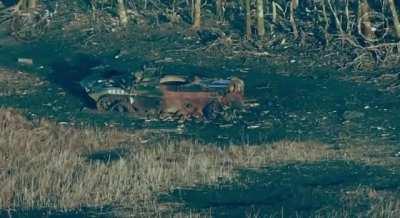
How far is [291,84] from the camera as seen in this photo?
74.8 ft

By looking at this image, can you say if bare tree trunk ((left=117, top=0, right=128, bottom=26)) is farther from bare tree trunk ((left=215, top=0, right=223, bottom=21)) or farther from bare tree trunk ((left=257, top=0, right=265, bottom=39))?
bare tree trunk ((left=257, top=0, right=265, bottom=39))

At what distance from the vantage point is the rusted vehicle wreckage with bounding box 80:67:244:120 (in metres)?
20.1

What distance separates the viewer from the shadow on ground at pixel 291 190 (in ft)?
41.3

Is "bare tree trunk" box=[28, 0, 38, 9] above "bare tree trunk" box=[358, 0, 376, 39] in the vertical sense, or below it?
above

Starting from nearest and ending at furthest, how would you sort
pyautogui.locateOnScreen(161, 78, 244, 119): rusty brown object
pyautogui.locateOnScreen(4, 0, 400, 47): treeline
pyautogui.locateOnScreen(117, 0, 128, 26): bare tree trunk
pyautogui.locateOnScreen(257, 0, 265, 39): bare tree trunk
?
1. pyautogui.locateOnScreen(161, 78, 244, 119): rusty brown object
2. pyautogui.locateOnScreen(4, 0, 400, 47): treeline
3. pyautogui.locateOnScreen(257, 0, 265, 39): bare tree trunk
4. pyautogui.locateOnScreen(117, 0, 128, 26): bare tree trunk

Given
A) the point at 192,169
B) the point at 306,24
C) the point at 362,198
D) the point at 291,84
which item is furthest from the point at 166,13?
the point at 362,198

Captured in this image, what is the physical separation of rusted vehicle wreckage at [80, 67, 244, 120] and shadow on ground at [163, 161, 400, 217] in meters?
4.99

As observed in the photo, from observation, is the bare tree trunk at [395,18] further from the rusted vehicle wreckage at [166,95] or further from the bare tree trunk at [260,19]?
the rusted vehicle wreckage at [166,95]

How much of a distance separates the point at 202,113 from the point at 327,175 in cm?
574

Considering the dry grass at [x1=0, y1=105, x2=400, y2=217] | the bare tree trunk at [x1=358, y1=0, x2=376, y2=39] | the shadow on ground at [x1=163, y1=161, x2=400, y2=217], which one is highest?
the bare tree trunk at [x1=358, y1=0, x2=376, y2=39]

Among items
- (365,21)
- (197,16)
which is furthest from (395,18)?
(197,16)

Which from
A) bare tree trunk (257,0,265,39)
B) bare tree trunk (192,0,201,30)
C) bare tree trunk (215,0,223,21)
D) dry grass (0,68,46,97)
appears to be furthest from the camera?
bare tree trunk (215,0,223,21)

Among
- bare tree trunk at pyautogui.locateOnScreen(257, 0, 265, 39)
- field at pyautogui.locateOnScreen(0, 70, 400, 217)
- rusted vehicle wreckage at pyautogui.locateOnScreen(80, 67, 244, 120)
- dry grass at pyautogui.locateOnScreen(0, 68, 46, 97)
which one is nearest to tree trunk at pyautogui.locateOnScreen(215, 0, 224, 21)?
bare tree trunk at pyautogui.locateOnScreen(257, 0, 265, 39)

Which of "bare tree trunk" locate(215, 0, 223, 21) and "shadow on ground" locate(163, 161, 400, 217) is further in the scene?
"bare tree trunk" locate(215, 0, 223, 21)
